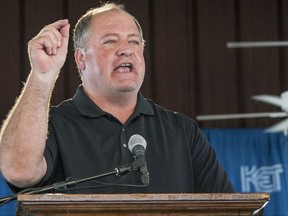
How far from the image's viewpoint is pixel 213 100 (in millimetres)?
6395

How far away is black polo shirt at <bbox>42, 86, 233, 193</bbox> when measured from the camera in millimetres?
2500

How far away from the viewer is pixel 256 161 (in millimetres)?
6094

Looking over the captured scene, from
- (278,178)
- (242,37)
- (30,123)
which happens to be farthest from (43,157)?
(242,37)

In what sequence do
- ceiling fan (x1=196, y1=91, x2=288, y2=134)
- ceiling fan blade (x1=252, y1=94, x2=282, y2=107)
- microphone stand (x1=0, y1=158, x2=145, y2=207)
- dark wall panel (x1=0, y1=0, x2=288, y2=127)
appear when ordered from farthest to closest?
dark wall panel (x1=0, y1=0, x2=288, y2=127)
ceiling fan blade (x1=252, y1=94, x2=282, y2=107)
ceiling fan (x1=196, y1=91, x2=288, y2=134)
microphone stand (x1=0, y1=158, x2=145, y2=207)

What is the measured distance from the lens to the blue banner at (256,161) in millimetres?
5988

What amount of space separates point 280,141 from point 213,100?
61 cm

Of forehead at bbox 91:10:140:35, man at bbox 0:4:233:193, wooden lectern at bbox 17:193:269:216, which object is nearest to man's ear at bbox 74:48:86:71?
man at bbox 0:4:233:193

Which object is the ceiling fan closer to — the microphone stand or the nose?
the nose

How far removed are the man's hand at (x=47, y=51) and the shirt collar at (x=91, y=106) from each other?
29 centimetres

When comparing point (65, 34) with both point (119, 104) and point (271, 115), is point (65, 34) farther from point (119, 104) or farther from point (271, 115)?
point (271, 115)

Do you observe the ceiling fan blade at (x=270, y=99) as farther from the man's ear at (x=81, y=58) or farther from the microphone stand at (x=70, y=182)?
the microphone stand at (x=70, y=182)

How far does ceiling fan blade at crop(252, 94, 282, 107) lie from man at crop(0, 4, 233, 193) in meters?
3.42

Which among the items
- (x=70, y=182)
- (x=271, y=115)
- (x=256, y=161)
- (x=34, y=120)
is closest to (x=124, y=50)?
(x=34, y=120)

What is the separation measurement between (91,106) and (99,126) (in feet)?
0.30
